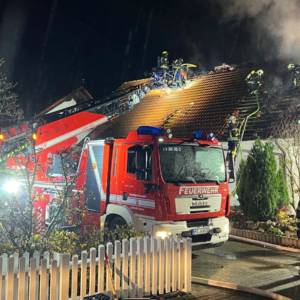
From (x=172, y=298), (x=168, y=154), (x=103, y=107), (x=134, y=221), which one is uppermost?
(x=103, y=107)

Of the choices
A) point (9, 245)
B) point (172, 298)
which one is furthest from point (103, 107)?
point (172, 298)

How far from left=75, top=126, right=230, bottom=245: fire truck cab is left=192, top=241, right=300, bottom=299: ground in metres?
0.57

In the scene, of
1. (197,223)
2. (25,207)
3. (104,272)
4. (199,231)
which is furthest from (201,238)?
(25,207)

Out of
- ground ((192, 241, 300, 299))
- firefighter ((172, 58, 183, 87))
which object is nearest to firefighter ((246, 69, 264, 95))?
firefighter ((172, 58, 183, 87))

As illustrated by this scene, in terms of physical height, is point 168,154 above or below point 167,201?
above

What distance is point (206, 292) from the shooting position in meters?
6.21

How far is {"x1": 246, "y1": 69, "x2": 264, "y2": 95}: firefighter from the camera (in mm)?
14725

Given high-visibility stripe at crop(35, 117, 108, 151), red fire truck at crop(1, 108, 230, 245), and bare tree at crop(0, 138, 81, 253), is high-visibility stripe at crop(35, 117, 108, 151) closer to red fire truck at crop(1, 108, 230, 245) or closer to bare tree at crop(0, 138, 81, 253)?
red fire truck at crop(1, 108, 230, 245)

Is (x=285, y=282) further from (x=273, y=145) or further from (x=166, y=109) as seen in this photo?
(x=166, y=109)

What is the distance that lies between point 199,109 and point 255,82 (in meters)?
2.40

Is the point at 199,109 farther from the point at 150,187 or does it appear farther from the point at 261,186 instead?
the point at 150,187

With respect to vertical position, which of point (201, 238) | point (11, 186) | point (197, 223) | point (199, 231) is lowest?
point (201, 238)

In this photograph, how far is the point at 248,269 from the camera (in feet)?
25.1

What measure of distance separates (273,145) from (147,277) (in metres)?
7.06
